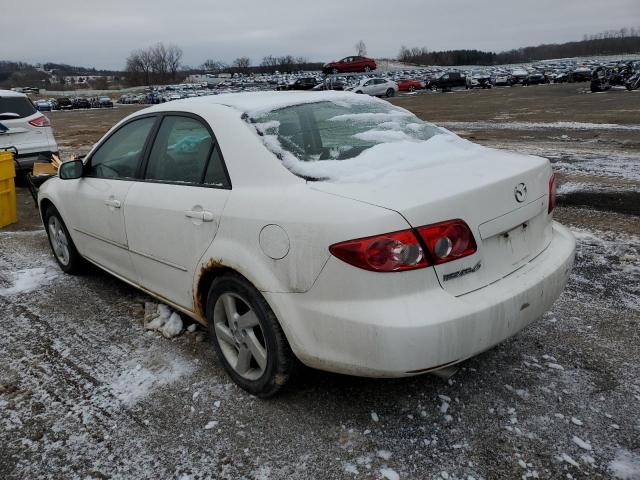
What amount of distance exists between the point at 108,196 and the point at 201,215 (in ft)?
4.05

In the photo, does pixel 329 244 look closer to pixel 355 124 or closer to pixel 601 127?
pixel 355 124

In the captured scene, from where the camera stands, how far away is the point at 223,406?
2799 mm

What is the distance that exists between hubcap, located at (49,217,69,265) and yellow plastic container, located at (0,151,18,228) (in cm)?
226

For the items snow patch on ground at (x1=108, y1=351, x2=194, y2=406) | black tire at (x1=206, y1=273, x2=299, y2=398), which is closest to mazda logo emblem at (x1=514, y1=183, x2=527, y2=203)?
black tire at (x1=206, y1=273, x2=299, y2=398)

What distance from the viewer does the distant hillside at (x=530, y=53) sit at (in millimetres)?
126250

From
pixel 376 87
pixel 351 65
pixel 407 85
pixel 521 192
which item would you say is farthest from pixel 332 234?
pixel 351 65

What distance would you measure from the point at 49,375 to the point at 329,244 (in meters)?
2.08

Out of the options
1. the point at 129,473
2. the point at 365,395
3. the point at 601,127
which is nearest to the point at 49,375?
the point at 129,473

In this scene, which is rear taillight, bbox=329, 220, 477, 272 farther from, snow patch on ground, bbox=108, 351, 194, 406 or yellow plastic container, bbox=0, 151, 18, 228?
yellow plastic container, bbox=0, 151, 18, 228

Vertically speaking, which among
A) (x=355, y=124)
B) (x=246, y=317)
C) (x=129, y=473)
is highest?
(x=355, y=124)

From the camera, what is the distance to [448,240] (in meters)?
2.26

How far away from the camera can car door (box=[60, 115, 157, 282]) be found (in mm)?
3619

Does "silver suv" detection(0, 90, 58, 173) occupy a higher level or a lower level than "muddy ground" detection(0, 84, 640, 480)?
higher

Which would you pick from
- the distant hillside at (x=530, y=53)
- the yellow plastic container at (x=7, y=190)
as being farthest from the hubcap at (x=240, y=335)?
the distant hillside at (x=530, y=53)
